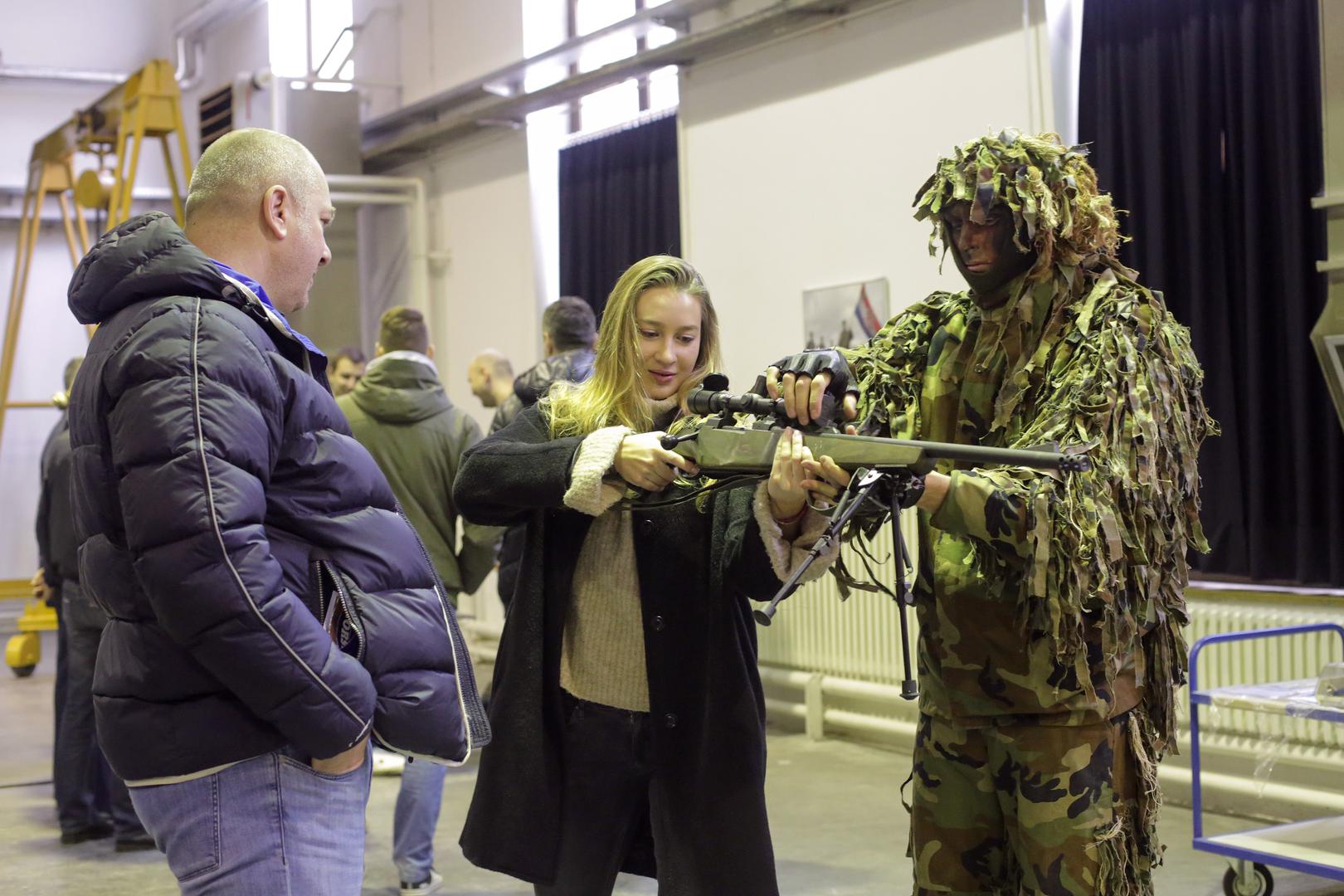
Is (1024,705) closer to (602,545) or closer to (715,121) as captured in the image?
(602,545)

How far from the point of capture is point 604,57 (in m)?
7.75

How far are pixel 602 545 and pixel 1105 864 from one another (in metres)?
0.91

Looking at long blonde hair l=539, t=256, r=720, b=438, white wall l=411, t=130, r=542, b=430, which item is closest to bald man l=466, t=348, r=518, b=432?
white wall l=411, t=130, r=542, b=430

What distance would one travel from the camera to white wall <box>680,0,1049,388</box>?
5395 mm

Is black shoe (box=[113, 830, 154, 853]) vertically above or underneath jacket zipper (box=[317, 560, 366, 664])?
underneath

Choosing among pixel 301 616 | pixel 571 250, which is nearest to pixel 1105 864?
pixel 301 616

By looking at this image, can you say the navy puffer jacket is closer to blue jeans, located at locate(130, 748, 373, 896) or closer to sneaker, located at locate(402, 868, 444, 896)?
blue jeans, located at locate(130, 748, 373, 896)

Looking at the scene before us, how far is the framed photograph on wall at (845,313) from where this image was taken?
229 inches

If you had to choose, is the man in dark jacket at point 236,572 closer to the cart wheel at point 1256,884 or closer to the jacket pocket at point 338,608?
the jacket pocket at point 338,608

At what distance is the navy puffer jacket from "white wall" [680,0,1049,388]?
381 centimetres

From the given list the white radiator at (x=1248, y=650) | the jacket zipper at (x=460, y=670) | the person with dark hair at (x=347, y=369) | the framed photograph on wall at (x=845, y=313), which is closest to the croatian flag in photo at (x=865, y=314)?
the framed photograph on wall at (x=845, y=313)

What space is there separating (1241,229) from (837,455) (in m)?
3.43

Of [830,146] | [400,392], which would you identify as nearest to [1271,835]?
[400,392]

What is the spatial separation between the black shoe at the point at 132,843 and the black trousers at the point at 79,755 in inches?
2.3
